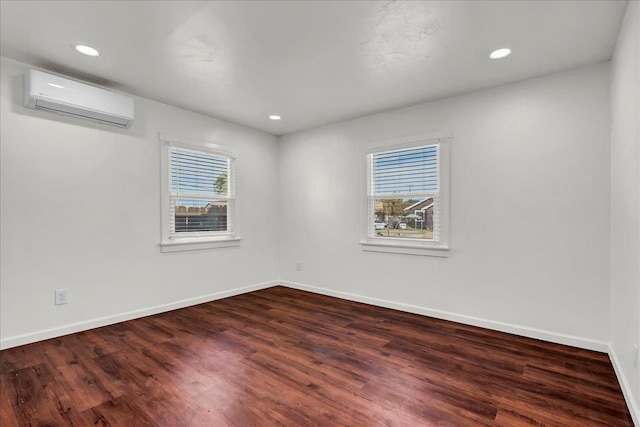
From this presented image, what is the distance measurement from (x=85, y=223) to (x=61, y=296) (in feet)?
2.33

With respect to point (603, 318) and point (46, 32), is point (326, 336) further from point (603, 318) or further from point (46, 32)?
point (46, 32)

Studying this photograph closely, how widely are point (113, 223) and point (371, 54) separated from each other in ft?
10.00

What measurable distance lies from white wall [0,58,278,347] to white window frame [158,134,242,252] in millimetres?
76

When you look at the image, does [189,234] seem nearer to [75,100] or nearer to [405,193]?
[75,100]

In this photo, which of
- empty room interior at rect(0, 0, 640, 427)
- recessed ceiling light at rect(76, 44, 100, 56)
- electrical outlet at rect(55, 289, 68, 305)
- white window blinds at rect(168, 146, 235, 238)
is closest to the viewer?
empty room interior at rect(0, 0, 640, 427)

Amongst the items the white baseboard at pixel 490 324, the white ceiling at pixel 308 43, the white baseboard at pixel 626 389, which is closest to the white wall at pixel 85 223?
the white ceiling at pixel 308 43

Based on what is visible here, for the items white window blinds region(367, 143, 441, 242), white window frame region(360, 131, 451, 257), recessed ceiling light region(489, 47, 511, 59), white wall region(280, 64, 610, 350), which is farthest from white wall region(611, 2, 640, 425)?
white window blinds region(367, 143, 441, 242)

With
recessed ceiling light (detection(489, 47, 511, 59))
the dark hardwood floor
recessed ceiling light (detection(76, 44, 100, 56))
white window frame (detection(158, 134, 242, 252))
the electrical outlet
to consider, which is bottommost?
the dark hardwood floor

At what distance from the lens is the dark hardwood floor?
5.98 ft

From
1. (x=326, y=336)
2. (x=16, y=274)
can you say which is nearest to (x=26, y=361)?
(x=16, y=274)

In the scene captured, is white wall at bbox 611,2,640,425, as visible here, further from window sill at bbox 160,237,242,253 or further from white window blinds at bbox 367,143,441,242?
window sill at bbox 160,237,242,253

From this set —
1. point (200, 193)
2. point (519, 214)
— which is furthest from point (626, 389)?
point (200, 193)

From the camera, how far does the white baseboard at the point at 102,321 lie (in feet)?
9.10

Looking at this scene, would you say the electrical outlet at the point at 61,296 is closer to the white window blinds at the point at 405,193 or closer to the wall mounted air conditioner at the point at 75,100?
the wall mounted air conditioner at the point at 75,100
